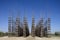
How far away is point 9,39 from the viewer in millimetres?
4297

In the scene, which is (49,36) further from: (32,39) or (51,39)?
(32,39)

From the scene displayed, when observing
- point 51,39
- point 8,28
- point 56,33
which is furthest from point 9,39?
point 56,33

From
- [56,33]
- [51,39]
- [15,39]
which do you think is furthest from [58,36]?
[15,39]

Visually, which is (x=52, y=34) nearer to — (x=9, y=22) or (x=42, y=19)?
(x=42, y=19)

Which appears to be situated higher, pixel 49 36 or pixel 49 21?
pixel 49 21

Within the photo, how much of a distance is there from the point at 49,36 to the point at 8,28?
1.46m

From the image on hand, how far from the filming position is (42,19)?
509 cm

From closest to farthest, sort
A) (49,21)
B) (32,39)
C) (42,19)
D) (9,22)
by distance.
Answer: (32,39) < (49,21) < (9,22) < (42,19)

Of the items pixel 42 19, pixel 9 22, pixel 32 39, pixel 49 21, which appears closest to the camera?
pixel 32 39

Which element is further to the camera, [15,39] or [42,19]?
[42,19]

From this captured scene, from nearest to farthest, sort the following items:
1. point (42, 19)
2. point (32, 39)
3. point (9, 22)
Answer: point (32, 39) < point (9, 22) < point (42, 19)

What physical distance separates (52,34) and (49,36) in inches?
4.9

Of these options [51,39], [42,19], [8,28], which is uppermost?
[42,19]

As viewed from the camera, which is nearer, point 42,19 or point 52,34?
point 52,34
